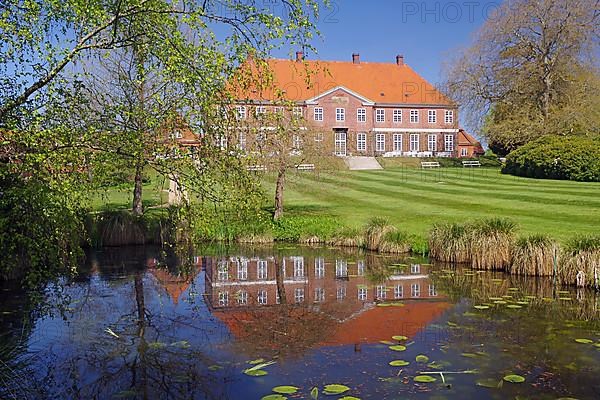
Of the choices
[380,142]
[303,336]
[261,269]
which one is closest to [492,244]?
[261,269]

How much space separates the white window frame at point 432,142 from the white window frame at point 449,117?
1.68m

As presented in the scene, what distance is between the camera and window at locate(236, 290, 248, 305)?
1060 centimetres

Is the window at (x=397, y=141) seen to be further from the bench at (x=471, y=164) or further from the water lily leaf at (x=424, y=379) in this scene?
the water lily leaf at (x=424, y=379)

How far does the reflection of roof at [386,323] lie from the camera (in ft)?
27.3

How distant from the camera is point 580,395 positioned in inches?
243

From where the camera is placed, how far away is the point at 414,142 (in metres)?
53.9

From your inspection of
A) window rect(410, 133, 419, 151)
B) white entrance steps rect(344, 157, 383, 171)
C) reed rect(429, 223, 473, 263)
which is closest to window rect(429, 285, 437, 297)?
reed rect(429, 223, 473, 263)

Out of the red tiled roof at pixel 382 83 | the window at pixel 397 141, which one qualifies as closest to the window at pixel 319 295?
the red tiled roof at pixel 382 83

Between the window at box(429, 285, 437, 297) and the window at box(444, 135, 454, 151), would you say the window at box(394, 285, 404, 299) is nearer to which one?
the window at box(429, 285, 437, 297)

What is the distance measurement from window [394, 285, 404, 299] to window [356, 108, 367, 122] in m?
41.0

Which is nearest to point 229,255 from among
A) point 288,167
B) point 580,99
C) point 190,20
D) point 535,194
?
point 288,167

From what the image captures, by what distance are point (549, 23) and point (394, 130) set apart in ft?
59.1

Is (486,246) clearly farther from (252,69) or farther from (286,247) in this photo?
(252,69)

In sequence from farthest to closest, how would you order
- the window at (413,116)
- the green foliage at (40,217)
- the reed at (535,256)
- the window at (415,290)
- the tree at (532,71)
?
the window at (413,116) → the tree at (532,71) → the reed at (535,256) → the window at (415,290) → the green foliage at (40,217)
